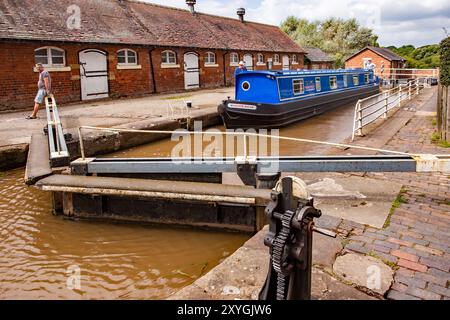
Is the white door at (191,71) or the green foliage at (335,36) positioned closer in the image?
the white door at (191,71)

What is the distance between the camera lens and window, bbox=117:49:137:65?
1873cm

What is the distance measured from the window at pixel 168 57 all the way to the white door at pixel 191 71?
82 cm

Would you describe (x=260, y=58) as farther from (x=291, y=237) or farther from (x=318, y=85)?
(x=291, y=237)

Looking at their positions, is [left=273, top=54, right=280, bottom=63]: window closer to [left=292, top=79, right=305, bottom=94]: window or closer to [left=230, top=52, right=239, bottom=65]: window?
[left=230, top=52, right=239, bottom=65]: window

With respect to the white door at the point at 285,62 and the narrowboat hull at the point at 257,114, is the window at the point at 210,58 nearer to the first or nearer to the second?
the white door at the point at 285,62

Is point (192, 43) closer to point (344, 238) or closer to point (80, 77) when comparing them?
point (80, 77)

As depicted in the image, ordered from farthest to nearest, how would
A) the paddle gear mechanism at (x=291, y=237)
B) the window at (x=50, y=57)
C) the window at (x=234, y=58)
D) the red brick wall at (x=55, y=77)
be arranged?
the window at (x=234, y=58)
the window at (x=50, y=57)
the red brick wall at (x=55, y=77)
the paddle gear mechanism at (x=291, y=237)

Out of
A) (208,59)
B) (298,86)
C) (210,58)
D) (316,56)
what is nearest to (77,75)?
(298,86)

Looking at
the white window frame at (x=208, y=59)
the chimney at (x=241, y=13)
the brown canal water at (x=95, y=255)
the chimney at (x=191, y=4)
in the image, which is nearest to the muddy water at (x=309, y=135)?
the brown canal water at (x=95, y=255)

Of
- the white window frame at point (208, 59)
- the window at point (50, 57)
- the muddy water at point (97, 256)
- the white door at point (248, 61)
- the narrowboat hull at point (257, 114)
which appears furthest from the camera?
the white door at point (248, 61)

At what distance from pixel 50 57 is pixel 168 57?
7.17 metres

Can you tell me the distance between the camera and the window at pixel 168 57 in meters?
21.2

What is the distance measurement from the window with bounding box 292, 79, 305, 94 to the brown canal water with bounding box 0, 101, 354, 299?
33.7ft
